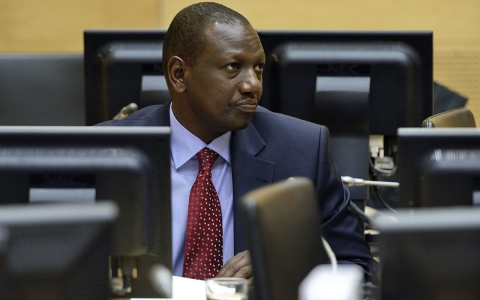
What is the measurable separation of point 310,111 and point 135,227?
115 centimetres

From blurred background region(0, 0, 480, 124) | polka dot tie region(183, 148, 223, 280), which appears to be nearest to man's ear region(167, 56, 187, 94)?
polka dot tie region(183, 148, 223, 280)

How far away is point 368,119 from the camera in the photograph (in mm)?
2379

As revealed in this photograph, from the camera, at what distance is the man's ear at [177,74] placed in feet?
6.76

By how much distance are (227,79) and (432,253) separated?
3.63ft

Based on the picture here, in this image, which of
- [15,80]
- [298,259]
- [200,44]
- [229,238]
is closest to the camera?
[298,259]

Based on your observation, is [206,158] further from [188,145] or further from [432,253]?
[432,253]

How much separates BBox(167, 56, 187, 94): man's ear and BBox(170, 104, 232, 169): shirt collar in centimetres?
10

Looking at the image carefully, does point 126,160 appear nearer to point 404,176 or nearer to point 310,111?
point 404,176

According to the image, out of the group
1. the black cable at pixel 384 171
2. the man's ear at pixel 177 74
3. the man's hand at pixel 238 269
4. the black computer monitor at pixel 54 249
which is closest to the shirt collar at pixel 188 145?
the man's ear at pixel 177 74

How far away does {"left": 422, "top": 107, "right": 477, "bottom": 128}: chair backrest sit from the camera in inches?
79.7

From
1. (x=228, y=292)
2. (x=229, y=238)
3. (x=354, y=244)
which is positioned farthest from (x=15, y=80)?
(x=228, y=292)

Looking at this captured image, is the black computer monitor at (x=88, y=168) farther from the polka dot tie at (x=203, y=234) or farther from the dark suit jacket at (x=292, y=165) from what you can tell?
the dark suit jacket at (x=292, y=165)

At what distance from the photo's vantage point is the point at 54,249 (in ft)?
3.19

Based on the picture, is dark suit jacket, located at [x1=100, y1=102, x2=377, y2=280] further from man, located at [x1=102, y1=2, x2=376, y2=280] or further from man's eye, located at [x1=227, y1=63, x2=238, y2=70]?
man's eye, located at [x1=227, y1=63, x2=238, y2=70]
